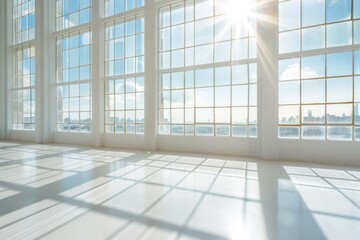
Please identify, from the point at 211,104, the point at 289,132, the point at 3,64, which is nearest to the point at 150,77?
the point at 211,104

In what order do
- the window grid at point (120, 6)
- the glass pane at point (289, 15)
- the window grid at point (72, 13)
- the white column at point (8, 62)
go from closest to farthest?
the glass pane at point (289, 15) < the window grid at point (120, 6) < the window grid at point (72, 13) < the white column at point (8, 62)

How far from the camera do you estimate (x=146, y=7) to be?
7.25 m

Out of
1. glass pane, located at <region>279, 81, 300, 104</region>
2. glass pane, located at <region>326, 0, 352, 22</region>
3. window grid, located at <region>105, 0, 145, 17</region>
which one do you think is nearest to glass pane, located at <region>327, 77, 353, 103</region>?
glass pane, located at <region>279, 81, 300, 104</region>

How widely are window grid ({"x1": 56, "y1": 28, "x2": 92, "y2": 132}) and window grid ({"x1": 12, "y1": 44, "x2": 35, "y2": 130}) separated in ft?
5.92

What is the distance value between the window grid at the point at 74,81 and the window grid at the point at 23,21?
1.98 m

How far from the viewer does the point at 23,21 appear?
1085 cm

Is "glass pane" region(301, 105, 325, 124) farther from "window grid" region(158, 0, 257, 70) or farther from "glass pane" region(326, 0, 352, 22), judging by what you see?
"glass pane" region(326, 0, 352, 22)

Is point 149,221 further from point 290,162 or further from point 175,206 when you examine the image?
point 290,162

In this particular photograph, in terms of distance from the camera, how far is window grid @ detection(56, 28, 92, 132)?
29.6 ft

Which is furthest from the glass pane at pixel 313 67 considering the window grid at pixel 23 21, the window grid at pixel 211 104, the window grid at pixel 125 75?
the window grid at pixel 23 21

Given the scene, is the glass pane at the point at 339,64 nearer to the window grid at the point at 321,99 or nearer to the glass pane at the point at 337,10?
the window grid at the point at 321,99

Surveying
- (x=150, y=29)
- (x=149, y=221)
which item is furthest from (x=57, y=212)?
(x=150, y=29)

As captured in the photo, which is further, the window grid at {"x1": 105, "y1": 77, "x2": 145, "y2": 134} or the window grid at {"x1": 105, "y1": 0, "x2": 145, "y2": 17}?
the window grid at {"x1": 105, "y1": 77, "x2": 145, "y2": 134}

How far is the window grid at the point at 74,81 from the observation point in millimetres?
9008
